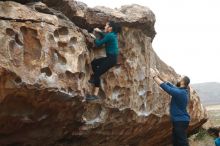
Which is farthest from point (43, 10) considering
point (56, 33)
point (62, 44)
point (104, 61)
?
point (104, 61)

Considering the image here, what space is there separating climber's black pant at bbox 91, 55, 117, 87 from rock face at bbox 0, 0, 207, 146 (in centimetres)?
25

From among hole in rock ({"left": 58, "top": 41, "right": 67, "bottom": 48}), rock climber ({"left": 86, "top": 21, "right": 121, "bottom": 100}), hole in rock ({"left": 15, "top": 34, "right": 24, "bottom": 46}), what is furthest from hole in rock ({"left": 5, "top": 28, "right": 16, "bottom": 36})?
rock climber ({"left": 86, "top": 21, "right": 121, "bottom": 100})

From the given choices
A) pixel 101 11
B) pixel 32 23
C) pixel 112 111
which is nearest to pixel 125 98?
pixel 112 111

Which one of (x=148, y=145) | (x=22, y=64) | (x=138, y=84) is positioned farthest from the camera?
(x=148, y=145)

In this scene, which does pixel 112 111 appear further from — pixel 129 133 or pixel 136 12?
pixel 136 12

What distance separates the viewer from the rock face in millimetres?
11547

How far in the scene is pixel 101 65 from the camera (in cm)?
1395

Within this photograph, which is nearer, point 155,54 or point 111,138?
point 111,138

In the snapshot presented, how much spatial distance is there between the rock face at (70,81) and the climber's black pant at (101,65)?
250 mm

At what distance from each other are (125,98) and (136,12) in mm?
3616

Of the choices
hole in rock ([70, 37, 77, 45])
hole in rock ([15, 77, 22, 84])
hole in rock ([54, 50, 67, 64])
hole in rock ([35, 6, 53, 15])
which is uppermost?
Result: hole in rock ([35, 6, 53, 15])

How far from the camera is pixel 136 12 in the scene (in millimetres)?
17062

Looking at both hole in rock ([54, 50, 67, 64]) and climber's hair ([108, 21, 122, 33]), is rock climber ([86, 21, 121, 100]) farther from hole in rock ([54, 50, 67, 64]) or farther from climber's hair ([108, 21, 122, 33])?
hole in rock ([54, 50, 67, 64])

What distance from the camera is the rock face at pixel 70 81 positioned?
1155 centimetres
